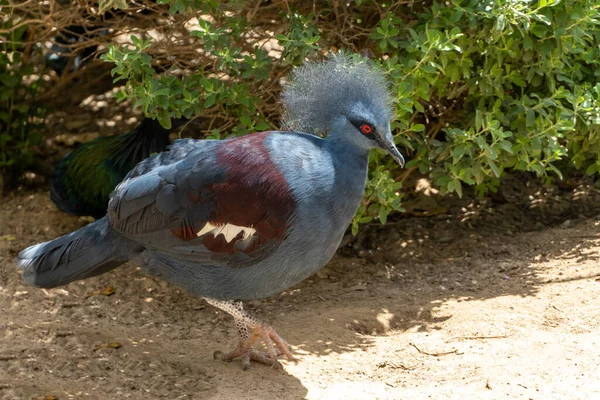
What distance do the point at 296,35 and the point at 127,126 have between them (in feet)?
8.84

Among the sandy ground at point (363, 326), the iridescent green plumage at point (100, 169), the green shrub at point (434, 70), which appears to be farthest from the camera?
the iridescent green plumage at point (100, 169)

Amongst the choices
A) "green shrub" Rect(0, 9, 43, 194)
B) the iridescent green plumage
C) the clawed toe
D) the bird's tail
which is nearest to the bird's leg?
the clawed toe

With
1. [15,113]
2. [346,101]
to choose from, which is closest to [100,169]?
[15,113]

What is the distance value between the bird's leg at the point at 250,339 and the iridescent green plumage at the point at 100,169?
188 centimetres

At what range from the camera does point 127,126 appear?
700cm

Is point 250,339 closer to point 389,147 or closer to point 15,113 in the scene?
point 389,147

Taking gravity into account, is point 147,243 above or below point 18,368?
above

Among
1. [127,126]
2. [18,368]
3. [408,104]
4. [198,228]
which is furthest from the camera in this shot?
[127,126]

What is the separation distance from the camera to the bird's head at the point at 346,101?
405cm

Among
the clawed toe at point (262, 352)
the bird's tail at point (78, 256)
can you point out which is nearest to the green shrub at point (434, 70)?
the bird's tail at point (78, 256)

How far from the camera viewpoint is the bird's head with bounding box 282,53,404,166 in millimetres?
4051

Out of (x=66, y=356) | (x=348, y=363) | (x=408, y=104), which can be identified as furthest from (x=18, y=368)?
(x=408, y=104)

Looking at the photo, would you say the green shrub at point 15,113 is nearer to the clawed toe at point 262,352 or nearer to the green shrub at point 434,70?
the green shrub at point 434,70

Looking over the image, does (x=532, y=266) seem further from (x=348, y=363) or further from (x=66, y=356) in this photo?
(x=66, y=356)
